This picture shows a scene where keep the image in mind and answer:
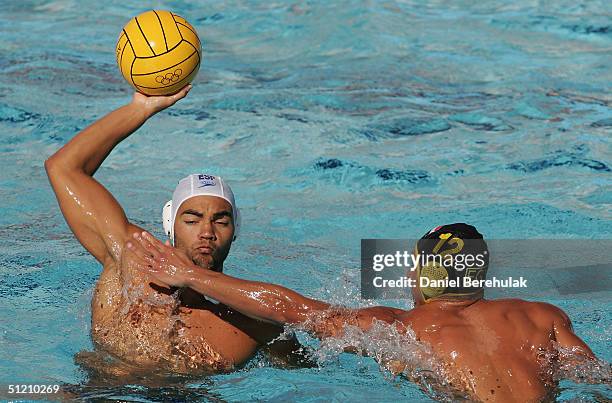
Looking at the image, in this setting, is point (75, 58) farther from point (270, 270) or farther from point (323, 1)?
point (270, 270)

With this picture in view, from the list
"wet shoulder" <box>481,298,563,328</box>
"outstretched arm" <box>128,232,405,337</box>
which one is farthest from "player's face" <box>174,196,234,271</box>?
"wet shoulder" <box>481,298,563,328</box>

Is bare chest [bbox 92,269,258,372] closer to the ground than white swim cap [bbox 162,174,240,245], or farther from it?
closer to the ground

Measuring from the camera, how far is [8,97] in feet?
28.8

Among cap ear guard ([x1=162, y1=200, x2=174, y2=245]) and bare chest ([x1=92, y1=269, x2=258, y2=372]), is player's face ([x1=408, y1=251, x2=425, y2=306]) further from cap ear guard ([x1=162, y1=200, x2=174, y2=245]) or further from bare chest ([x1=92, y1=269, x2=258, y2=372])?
cap ear guard ([x1=162, y1=200, x2=174, y2=245])

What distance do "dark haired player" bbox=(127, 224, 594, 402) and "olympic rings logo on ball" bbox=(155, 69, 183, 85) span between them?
766 millimetres

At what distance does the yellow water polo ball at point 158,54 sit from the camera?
4.45 meters

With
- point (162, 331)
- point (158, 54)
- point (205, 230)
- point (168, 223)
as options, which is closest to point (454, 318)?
point (205, 230)

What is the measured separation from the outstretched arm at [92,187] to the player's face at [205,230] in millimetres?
275

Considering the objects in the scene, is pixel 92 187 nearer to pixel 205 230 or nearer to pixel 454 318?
pixel 205 230

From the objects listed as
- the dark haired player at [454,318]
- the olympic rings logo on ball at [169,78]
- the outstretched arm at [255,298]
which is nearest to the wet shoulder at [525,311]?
the dark haired player at [454,318]

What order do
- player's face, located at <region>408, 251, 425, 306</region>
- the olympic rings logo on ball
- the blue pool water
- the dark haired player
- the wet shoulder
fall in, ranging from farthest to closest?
the blue pool water, the olympic rings logo on ball, player's face, located at <region>408, 251, 425, 306</region>, the wet shoulder, the dark haired player

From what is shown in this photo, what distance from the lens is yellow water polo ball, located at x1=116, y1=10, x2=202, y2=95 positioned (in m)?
4.45

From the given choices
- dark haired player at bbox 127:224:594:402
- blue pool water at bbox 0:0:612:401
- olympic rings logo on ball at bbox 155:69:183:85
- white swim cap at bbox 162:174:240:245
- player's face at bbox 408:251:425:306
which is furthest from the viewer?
blue pool water at bbox 0:0:612:401

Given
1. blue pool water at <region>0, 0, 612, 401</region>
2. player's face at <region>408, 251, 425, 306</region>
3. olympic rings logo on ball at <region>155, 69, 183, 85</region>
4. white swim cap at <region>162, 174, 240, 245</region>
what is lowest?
blue pool water at <region>0, 0, 612, 401</region>
